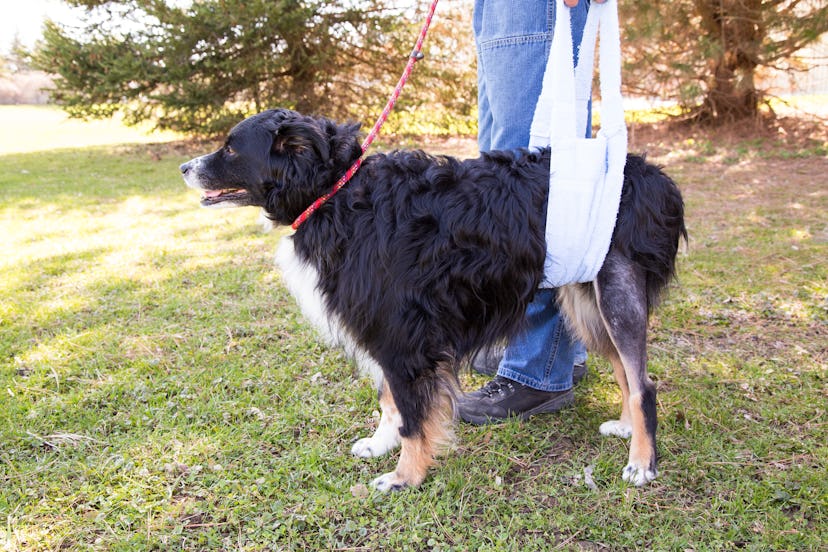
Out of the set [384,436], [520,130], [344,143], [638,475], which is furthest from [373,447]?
[520,130]

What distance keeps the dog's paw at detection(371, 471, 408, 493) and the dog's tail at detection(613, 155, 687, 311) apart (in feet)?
4.70

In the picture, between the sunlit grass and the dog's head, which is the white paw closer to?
the dog's head

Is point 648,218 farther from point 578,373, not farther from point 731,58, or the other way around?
point 731,58

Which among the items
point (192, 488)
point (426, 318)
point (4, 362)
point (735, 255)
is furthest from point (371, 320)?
point (735, 255)

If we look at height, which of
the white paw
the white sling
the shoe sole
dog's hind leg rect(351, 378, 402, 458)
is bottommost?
the white paw

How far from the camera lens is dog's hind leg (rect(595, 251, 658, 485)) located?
258 centimetres

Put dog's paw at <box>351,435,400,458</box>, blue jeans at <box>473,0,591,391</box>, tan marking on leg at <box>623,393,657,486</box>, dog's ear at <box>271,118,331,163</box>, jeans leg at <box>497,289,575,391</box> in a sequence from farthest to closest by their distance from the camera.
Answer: jeans leg at <box>497,289,575,391</box>, dog's paw at <box>351,435,400,458</box>, blue jeans at <box>473,0,591,391</box>, tan marking on leg at <box>623,393,657,486</box>, dog's ear at <box>271,118,331,163</box>

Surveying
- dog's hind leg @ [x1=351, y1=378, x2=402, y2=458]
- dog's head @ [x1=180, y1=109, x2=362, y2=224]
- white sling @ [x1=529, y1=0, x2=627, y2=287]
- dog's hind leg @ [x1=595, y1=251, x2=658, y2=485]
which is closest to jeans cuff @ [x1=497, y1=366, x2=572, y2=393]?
dog's hind leg @ [x1=595, y1=251, x2=658, y2=485]

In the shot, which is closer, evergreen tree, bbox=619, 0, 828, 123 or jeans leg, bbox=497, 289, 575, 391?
jeans leg, bbox=497, 289, 575, 391

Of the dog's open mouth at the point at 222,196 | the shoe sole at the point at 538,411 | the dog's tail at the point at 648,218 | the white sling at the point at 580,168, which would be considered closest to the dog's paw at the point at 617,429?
the shoe sole at the point at 538,411

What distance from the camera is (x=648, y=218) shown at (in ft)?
8.37

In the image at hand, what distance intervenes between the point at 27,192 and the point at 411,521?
30.1 feet

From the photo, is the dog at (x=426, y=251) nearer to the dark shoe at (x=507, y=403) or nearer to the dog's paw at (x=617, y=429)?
the dog's paw at (x=617, y=429)

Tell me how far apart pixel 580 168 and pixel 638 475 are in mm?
1398
